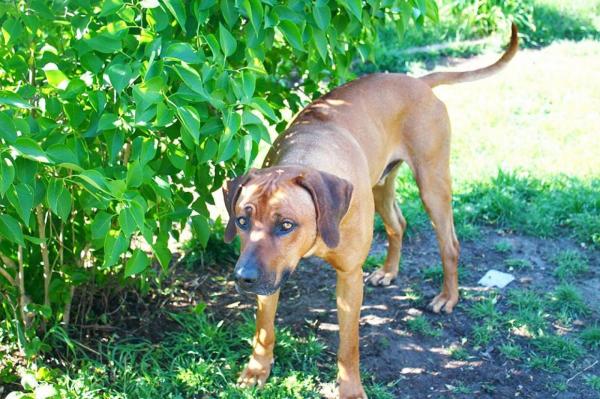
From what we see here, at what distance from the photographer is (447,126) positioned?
4949 mm

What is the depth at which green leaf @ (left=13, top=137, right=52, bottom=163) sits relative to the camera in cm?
285

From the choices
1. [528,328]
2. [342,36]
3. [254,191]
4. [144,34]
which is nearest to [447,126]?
[342,36]

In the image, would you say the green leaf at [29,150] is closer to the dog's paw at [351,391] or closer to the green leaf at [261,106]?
the green leaf at [261,106]

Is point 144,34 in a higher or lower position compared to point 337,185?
higher

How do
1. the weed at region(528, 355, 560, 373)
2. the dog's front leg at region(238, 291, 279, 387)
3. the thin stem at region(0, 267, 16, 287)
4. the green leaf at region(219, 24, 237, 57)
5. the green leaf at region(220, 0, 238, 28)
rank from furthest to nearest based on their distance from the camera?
the weed at region(528, 355, 560, 373) → the dog's front leg at region(238, 291, 279, 387) → the thin stem at region(0, 267, 16, 287) → the green leaf at region(220, 0, 238, 28) → the green leaf at region(219, 24, 237, 57)

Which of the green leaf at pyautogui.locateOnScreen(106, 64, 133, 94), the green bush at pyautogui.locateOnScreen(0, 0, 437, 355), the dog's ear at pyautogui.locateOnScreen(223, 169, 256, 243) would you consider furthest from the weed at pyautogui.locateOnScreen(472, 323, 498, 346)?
the green leaf at pyautogui.locateOnScreen(106, 64, 133, 94)

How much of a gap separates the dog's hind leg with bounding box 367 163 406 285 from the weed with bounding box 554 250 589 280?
1.04 meters

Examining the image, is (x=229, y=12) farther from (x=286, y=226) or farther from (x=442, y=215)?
(x=442, y=215)

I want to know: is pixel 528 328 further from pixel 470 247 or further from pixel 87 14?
pixel 87 14

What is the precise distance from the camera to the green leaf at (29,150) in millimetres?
2854

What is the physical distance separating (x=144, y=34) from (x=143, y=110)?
0.40 metres

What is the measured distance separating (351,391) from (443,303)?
1.15 meters

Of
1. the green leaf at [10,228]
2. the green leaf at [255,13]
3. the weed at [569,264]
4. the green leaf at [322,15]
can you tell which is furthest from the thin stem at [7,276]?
the weed at [569,264]

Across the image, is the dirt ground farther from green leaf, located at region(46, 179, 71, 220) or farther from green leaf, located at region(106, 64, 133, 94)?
green leaf, located at region(106, 64, 133, 94)
